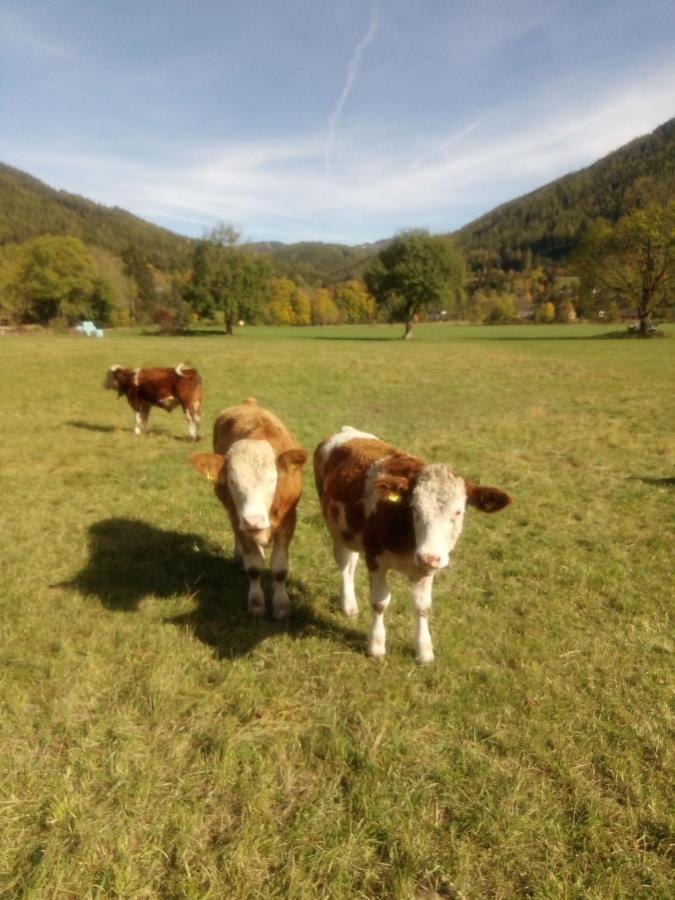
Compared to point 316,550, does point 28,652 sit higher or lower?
higher

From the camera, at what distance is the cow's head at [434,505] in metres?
3.30

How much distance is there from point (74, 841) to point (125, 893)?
436 millimetres

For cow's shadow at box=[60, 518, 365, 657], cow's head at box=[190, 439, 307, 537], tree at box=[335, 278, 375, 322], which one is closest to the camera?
cow's head at box=[190, 439, 307, 537]

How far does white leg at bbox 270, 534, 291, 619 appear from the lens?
15.5 ft

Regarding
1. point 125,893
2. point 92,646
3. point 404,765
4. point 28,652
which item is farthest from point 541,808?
point 28,652

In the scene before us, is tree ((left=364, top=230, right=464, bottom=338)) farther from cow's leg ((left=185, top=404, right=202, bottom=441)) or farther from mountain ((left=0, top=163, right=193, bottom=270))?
mountain ((left=0, top=163, right=193, bottom=270))

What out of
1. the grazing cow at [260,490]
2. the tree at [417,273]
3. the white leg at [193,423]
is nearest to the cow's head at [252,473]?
the grazing cow at [260,490]

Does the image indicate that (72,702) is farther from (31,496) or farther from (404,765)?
(31,496)

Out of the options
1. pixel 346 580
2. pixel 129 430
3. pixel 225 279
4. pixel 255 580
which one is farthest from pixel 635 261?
pixel 255 580

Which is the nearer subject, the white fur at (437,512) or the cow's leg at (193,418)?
the white fur at (437,512)

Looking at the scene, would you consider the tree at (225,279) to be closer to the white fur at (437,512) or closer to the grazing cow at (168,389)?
the grazing cow at (168,389)

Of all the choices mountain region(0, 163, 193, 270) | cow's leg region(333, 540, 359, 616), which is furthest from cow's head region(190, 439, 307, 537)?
mountain region(0, 163, 193, 270)

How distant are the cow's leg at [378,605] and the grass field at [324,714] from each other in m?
0.13

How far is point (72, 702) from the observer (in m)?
3.49
